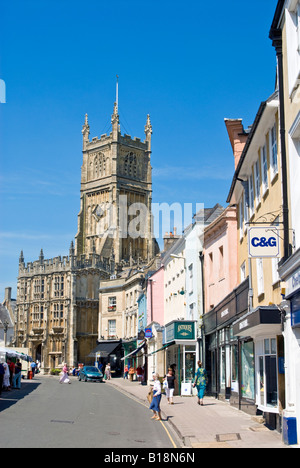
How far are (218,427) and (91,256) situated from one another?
6492cm

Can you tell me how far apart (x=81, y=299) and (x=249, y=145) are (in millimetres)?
62613

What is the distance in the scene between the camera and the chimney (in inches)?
883

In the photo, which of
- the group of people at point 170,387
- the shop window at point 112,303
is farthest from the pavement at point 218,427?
the shop window at point 112,303

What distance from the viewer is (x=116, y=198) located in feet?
327

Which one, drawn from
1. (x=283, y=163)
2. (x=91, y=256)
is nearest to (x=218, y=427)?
(x=283, y=163)

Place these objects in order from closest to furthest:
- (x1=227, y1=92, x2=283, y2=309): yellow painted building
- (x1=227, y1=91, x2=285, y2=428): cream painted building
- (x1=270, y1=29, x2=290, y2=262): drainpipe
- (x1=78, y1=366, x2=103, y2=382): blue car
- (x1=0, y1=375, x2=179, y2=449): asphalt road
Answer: (x1=0, y1=375, x2=179, y2=449): asphalt road → (x1=270, y1=29, x2=290, y2=262): drainpipe → (x1=227, y1=91, x2=285, y2=428): cream painted building → (x1=227, y1=92, x2=283, y2=309): yellow painted building → (x1=78, y1=366, x2=103, y2=382): blue car

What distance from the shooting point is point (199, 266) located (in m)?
29.9

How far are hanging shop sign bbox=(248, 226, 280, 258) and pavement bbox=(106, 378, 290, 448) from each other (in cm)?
407

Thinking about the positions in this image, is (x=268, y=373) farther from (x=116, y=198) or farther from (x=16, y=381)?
(x=116, y=198)

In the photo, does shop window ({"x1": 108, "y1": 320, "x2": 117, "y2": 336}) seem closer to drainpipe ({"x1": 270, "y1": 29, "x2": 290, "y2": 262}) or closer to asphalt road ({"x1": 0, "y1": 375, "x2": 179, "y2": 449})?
asphalt road ({"x1": 0, "y1": 375, "x2": 179, "y2": 449})

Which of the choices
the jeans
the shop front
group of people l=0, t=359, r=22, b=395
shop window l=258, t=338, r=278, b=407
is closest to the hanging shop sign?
shop window l=258, t=338, r=278, b=407

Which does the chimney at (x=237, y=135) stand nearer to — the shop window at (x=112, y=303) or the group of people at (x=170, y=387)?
the group of people at (x=170, y=387)

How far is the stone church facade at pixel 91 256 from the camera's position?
76938mm
